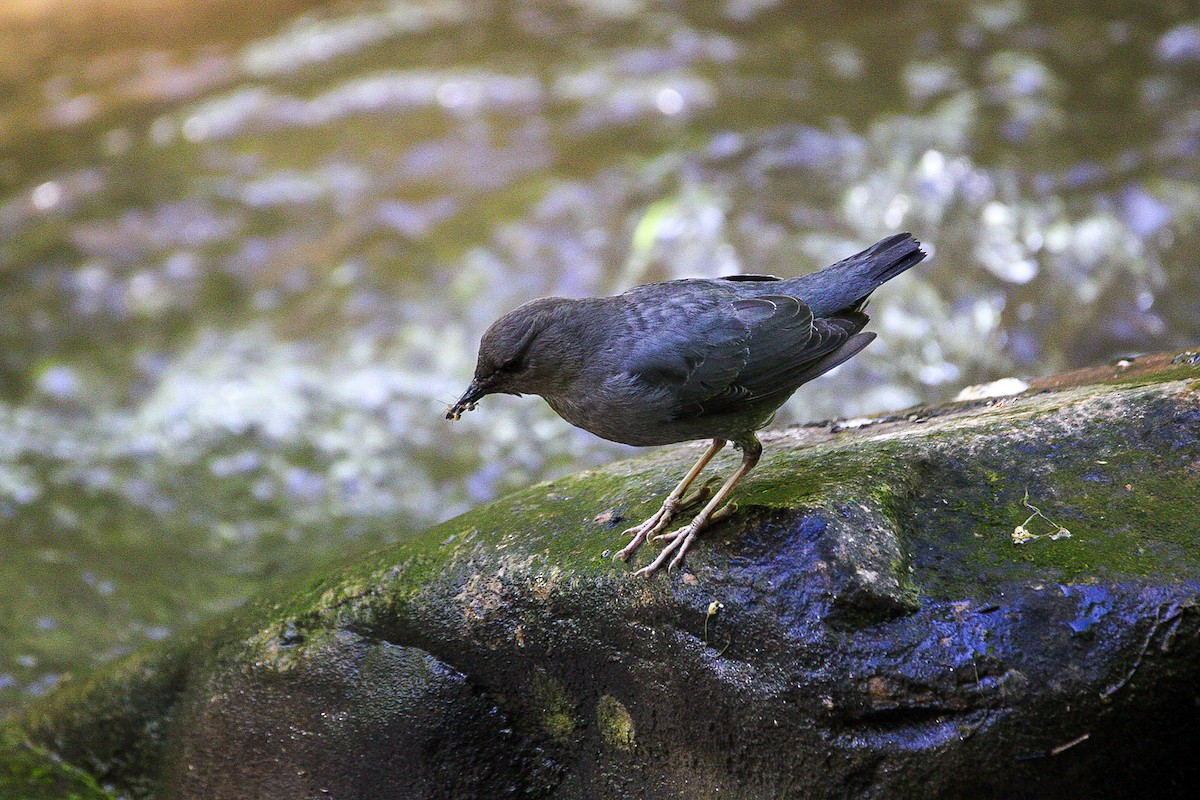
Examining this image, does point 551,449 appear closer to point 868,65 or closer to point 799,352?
point 799,352

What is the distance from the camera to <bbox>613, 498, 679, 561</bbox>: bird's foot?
3303mm

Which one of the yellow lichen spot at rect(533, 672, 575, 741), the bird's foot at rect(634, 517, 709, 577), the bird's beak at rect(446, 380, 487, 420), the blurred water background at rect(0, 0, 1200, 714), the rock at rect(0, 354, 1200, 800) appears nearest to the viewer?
the rock at rect(0, 354, 1200, 800)

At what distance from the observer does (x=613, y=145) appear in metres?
9.46

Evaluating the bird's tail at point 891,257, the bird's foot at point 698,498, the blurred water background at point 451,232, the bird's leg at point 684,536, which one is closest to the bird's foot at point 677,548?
the bird's leg at point 684,536

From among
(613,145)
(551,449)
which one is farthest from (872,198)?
(551,449)

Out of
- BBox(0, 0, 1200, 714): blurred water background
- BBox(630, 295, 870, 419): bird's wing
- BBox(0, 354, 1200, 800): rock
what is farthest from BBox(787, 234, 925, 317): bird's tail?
BBox(0, 0, 1200, 714): blurred water background

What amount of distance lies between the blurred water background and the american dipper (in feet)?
6.98

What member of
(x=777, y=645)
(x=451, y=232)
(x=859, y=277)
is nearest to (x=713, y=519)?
(x=777, y=645)

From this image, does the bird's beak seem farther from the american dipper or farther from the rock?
the rock

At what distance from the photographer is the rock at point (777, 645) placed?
8.60ft

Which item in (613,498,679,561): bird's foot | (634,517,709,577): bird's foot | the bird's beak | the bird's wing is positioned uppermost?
the bird's beak

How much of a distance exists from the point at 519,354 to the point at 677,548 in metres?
0.83

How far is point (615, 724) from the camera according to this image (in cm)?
330

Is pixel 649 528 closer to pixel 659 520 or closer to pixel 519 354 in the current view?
pixel 659 520
